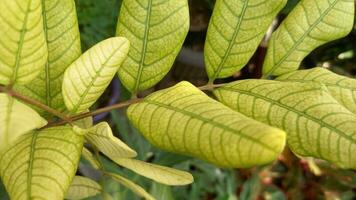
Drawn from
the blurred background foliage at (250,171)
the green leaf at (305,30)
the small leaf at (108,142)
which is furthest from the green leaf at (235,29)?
the blurred background foliage at (250,171)

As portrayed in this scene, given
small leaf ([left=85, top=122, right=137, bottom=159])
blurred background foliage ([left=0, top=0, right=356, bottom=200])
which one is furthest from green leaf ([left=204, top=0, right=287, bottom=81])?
blurred background foliage ([left=0, top=0, right=356, bottom=200])

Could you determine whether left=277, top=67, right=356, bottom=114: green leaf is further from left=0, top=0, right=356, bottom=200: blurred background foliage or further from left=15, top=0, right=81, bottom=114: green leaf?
left=0, top=0, right=356, bottom=200: blurred background foliage

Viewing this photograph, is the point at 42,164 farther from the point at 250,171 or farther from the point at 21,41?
the point at 250,171

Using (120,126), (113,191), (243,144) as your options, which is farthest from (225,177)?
(243,144)

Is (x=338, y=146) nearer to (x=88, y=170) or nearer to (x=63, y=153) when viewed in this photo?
(x=63, y=153)

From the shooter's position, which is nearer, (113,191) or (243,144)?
(243,144)

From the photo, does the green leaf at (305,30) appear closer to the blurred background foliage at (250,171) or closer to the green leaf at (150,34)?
the green leaf at (150,34)

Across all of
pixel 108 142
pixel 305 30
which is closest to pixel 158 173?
pixel 108 142
